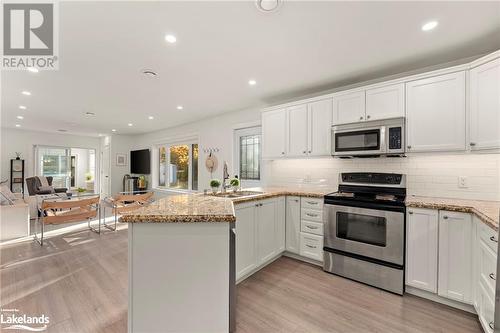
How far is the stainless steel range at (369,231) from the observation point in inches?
86.1

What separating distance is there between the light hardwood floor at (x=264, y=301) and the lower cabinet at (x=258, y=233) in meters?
0.19

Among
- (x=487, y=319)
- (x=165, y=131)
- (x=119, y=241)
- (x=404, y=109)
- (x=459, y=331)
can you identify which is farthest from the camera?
(x=165, y=131)

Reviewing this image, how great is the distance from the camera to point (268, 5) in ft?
5.11

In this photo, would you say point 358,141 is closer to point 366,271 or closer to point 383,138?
point 383,138

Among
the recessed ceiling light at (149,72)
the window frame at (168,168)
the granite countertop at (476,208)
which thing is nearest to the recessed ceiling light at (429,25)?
the granite countertop at (476,208)

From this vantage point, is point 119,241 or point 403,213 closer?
point 403,213

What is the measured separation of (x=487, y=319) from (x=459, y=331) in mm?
253

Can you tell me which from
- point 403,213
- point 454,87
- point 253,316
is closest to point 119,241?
point 253,316

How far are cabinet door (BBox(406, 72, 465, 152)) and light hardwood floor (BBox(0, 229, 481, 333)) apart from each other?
158 cm

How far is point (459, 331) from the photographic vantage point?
170 centimetres

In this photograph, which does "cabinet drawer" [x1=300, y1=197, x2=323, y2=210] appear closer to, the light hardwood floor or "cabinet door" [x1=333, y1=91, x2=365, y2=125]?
the light hardwood floor

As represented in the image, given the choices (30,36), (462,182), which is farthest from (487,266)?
(30,36)

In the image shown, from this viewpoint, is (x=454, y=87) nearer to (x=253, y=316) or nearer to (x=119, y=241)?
(x=253, y=316)

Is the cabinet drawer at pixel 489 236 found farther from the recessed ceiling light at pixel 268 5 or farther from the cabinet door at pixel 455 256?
the recessed ceiling light at pixel 268 5
